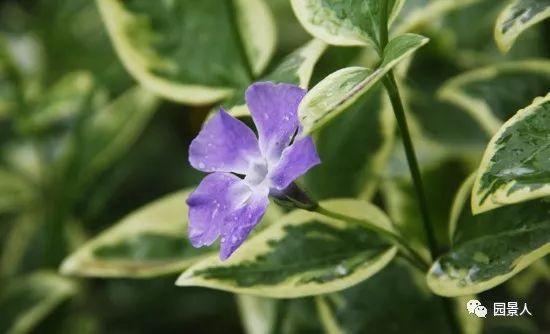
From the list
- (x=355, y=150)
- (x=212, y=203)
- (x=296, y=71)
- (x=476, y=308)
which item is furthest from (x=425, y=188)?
(x=212, y=203)

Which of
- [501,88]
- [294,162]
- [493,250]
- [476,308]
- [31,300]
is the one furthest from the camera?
[31,300]

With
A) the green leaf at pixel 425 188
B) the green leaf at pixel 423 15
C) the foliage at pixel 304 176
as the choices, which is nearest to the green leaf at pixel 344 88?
the foliage at pixel 304 176

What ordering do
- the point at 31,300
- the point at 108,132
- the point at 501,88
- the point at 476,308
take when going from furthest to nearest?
the point at 108,132 → the point at 31,300 → the point at 501,88 → the point at 476,308

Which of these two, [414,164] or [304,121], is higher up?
[304,121]

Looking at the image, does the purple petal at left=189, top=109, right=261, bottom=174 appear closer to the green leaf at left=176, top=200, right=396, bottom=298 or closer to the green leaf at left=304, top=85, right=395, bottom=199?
the green leaf at left=176, top=200, right=396, bottom=298

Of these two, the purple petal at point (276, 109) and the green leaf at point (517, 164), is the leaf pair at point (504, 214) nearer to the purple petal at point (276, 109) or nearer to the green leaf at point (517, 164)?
the green leaf at point (517, 164)

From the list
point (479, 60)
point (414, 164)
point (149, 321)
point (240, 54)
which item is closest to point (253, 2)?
point (240, 54)

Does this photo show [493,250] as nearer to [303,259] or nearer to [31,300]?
[303,259]

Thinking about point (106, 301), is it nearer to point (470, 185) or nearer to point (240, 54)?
point (240, 54)
